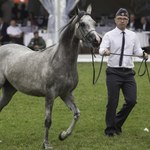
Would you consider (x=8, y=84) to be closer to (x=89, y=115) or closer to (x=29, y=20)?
(x=89, y=115)

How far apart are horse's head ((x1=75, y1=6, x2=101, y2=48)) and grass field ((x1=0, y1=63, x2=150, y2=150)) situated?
1.64 m

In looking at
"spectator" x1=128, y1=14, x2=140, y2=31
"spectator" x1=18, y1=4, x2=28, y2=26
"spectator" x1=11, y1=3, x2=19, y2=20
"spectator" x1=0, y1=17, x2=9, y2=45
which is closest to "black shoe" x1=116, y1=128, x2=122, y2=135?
"spectator" x1=0, y1=17, x2=9, y2=45

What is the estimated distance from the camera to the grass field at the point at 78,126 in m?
8.84

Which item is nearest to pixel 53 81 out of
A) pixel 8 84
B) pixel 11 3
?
pixel 8 84

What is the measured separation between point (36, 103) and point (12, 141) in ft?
12.6

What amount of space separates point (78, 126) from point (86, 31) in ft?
9.05

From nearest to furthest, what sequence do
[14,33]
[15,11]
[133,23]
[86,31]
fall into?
[86,31]
[14,33]
[133,23]
[15,11]

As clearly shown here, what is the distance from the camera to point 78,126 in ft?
34.1

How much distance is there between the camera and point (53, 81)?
840cm

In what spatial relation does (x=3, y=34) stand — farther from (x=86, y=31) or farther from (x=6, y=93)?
(x=86, y=31)

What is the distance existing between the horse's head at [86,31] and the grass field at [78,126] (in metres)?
1.64

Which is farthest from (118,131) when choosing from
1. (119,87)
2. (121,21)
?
(121,21)

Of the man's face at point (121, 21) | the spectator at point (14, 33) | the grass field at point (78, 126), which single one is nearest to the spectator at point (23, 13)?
the spectator at point (14, 33)

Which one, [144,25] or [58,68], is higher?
[58,68]
